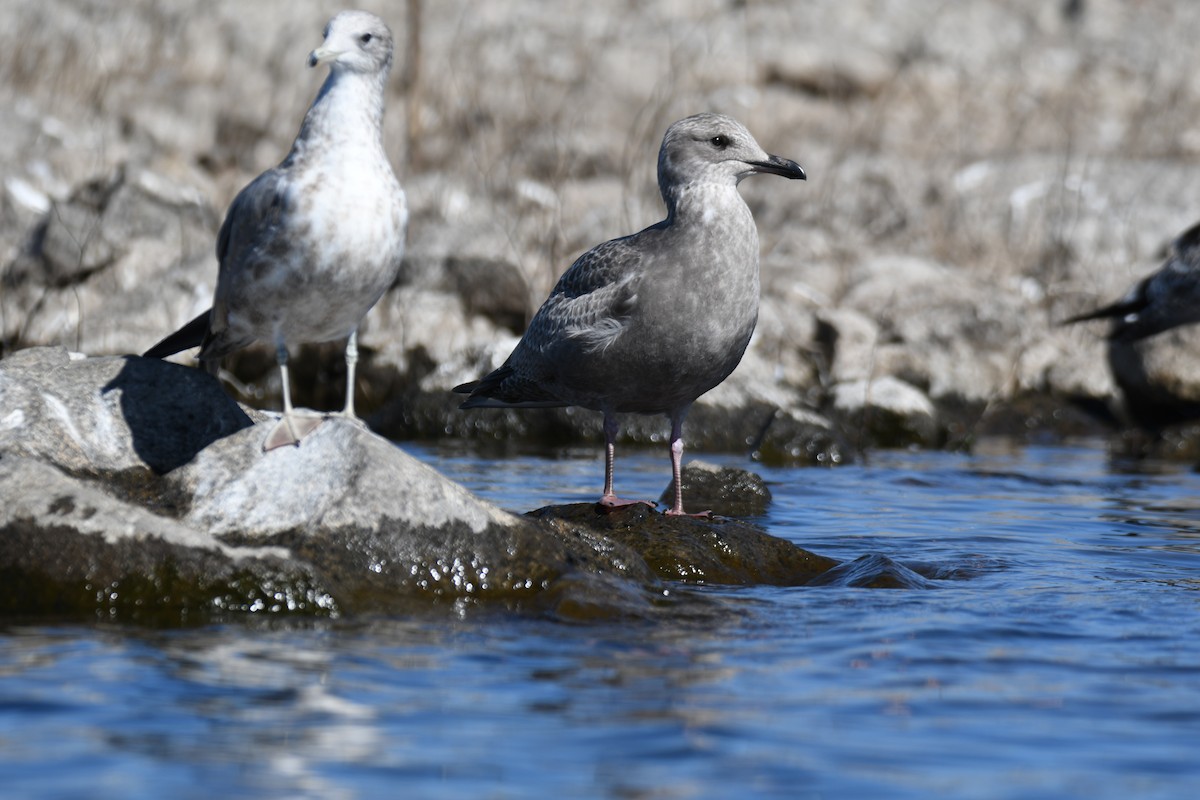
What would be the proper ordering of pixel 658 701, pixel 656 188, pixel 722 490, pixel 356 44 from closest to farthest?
pixel 658 701
pixel 356 44
pixel 722 490
pixel 656 188

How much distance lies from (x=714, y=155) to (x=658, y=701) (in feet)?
9.43

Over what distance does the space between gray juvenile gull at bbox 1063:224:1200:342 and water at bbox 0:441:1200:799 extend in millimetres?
5819

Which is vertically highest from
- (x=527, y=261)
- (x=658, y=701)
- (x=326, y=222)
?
(x=527, y=261)

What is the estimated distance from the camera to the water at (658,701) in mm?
3869

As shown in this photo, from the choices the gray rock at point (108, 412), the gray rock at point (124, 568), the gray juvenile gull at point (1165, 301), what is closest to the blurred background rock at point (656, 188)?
the gray juvenile gull at point (1165, 301)

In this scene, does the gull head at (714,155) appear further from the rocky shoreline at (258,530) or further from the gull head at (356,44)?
the rocky shoreline at (258,530)

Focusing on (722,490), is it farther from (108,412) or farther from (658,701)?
(658,701)

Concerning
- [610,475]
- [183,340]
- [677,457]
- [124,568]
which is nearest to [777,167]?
[677,457]

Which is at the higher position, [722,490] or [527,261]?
[527,261]

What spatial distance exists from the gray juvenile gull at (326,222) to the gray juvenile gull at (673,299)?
101 cm

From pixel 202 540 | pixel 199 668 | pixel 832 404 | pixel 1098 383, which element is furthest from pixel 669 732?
Answer: pixel 1098 383

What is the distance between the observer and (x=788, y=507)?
28.9 ft

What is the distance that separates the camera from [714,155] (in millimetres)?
6688

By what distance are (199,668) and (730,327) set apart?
8.52ft
